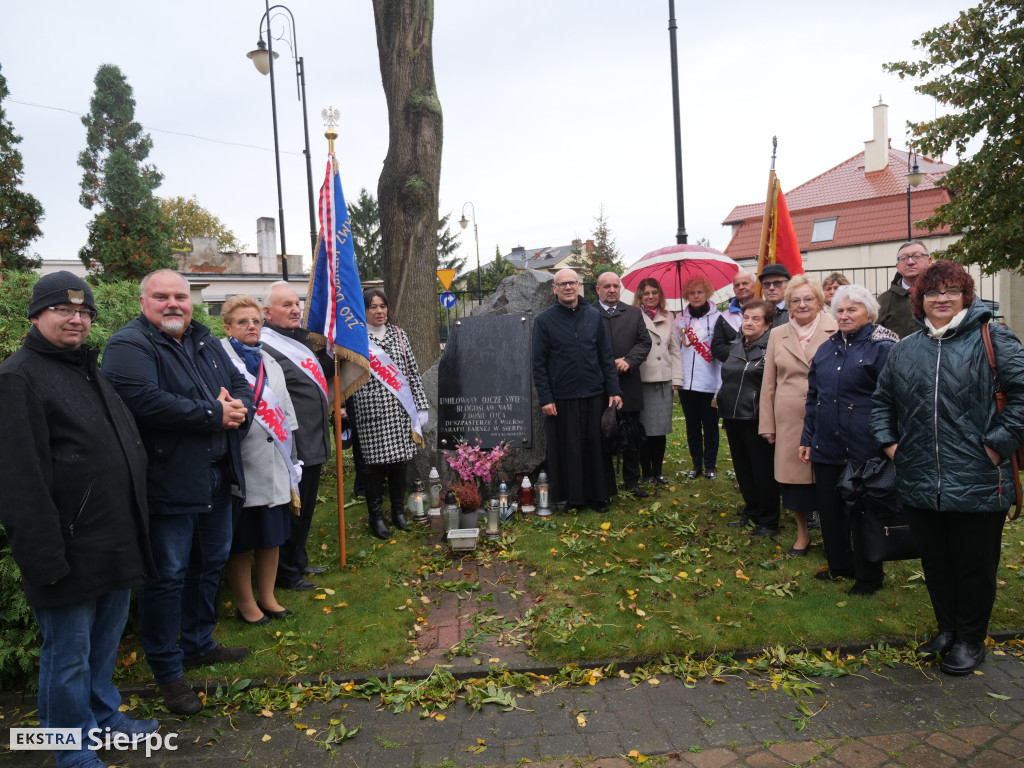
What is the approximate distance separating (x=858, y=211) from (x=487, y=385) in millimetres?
31806

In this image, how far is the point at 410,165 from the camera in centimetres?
810

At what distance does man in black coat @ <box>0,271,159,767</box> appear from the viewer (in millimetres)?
2580

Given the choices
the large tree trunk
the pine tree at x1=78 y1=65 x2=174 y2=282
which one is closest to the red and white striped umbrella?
the large tree trunk

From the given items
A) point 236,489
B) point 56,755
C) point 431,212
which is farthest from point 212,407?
point 431,212

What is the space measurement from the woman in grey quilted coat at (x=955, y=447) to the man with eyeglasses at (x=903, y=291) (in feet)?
7.37

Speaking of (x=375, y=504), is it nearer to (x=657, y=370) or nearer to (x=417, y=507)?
(x=417, y=507)

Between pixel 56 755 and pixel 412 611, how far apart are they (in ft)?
6.63

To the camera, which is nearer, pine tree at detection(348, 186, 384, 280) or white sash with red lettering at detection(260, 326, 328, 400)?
white sash with red lettering at detection(260, 326, 328, 400)

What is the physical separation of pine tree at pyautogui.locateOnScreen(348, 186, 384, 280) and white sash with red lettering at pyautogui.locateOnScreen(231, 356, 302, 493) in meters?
37.0

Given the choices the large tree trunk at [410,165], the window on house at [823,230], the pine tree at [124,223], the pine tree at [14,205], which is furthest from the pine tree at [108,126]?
the window on house at [823,230]

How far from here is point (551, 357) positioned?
20.1 feet

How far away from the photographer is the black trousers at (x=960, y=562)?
11.5 ft

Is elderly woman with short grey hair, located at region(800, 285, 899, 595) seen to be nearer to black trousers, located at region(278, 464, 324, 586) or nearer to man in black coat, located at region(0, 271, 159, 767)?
black trousers, located at region(278, 464, 324, 586)

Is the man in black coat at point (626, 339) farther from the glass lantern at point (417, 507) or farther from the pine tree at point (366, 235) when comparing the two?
the pine tree at point (366, 235)
